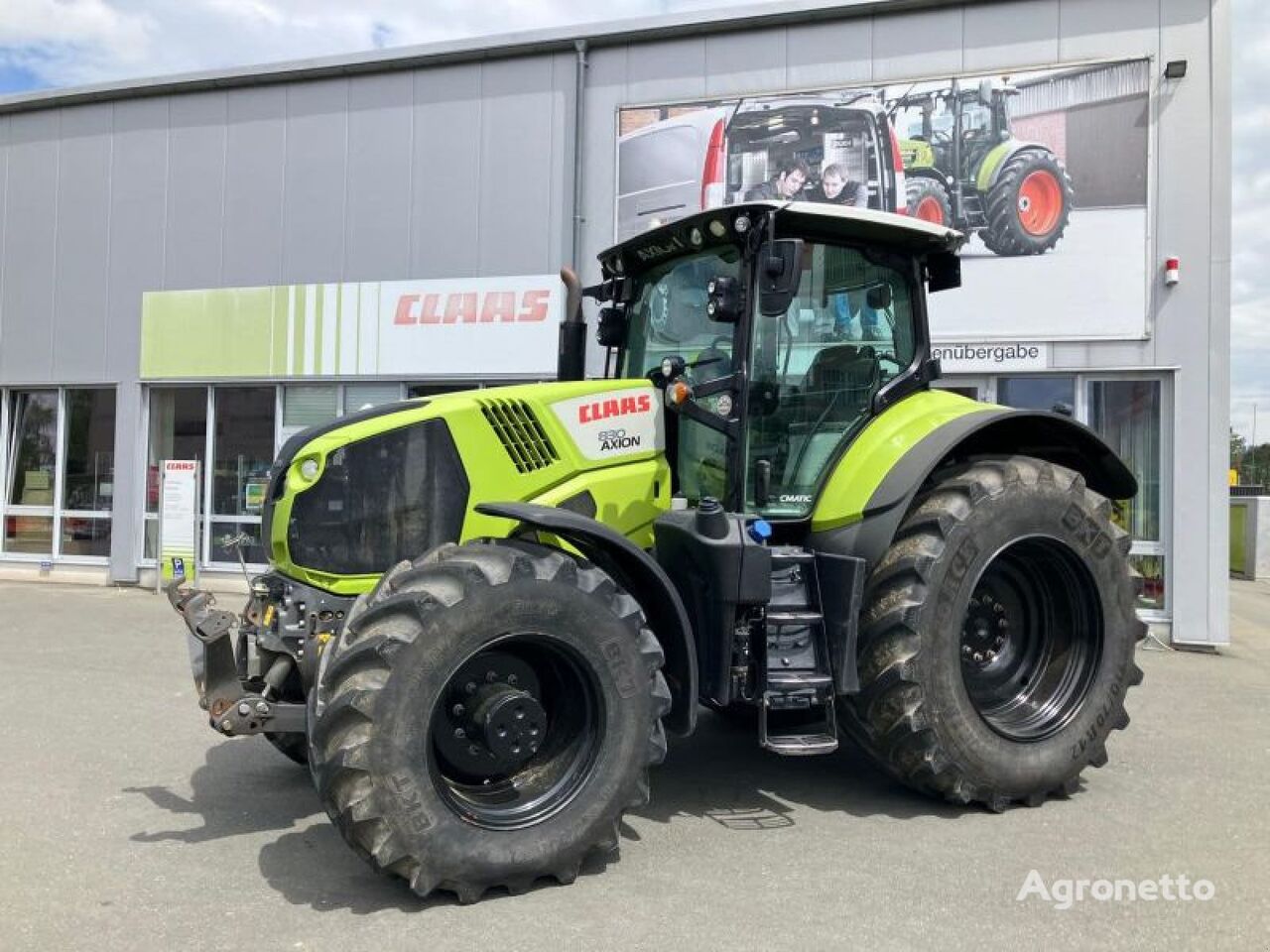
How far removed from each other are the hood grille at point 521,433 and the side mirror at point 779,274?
116 cm

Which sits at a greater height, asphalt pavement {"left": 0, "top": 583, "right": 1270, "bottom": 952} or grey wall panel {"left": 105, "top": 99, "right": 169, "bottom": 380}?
grey wall panel {"left": 105, "top": 99, "right": 169, "bottom": 380}

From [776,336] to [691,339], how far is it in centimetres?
48

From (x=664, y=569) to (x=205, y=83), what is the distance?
11.5 meters

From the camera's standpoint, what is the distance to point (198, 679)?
421 cm

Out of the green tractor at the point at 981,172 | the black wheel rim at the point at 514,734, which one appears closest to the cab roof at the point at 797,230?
the black wheel rim at the point at 514,734

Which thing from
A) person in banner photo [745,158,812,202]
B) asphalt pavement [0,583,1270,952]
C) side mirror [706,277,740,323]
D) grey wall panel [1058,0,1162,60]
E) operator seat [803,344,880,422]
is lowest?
asphalt pavement [0,583,1270,952]

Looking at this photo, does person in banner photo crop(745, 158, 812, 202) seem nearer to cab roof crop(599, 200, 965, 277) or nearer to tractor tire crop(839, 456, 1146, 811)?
cab roof crop(599, 200, 965, 277)

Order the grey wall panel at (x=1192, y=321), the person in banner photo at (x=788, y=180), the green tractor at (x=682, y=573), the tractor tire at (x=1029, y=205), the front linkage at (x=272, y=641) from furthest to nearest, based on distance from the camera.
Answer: the person in banner photo at (x=788, y=180) < the tractor tire at (x=1029, y=205) < the grey wall panel at (x=1192, y=321) < the front linkage at (x=272, y=641) < the green tractor at (x=682, y=573)

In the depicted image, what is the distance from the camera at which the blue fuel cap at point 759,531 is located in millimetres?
4438

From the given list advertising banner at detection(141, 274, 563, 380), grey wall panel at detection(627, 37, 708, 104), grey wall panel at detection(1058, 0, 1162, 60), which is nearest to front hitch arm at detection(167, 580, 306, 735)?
advertising banner at detection(141, 274, 563, 380)

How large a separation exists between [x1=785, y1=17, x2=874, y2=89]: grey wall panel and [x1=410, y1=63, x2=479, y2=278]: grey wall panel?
11.6ft

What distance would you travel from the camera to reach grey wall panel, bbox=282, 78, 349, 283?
40.5 ft

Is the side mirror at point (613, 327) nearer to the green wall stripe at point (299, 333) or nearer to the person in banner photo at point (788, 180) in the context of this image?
the person in banner photo at point (788, 180)

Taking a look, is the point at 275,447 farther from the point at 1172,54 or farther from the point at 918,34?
the point at 1172,54
